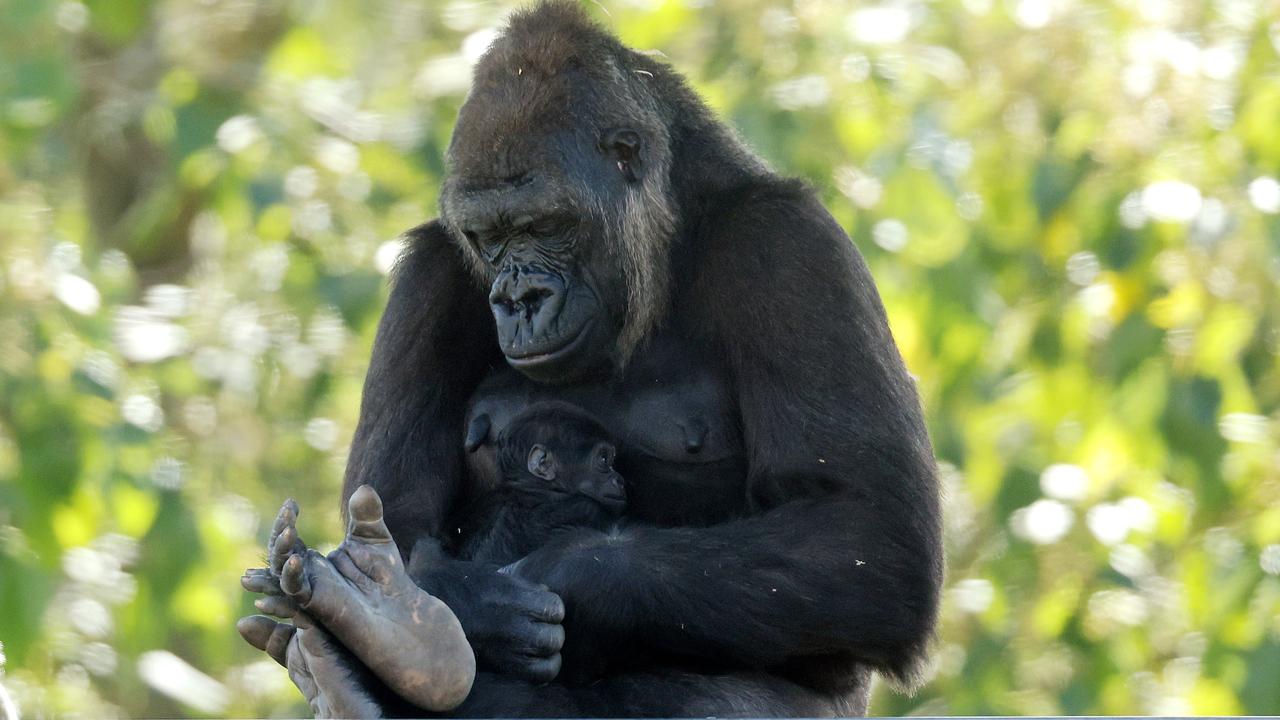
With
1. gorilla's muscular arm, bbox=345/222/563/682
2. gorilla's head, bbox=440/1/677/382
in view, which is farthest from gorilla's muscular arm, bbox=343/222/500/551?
gorilla's head, bbox=440/1/677/382

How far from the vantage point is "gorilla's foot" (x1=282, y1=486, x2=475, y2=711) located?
296 cm

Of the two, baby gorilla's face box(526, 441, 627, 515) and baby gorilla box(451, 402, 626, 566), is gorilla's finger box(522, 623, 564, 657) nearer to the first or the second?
baby gorilla box(451, 402, 626, 566)

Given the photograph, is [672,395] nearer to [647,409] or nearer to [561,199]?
[647,409]

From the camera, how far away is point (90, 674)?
25.7ft

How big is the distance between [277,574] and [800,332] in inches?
49.8

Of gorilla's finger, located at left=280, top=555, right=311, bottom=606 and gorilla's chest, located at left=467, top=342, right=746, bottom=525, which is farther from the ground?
gorilla's chest, located at left=467, top=342, right=746, bottom=525

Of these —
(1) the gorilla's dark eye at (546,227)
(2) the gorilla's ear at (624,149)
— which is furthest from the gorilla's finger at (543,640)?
(2) the gorilla's ear at (624,149)

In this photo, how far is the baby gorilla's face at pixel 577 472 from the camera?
12.1 ft

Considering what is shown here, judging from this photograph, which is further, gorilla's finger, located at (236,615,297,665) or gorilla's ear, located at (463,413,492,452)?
gorilla's ear, located at (463,413,492,452)

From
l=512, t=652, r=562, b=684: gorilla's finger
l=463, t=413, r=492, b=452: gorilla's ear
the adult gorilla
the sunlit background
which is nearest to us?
l=512, t=652, r=562, b=684: gorilla's finger

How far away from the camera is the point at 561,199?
3.78 metres

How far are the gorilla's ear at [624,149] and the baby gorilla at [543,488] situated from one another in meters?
0.56

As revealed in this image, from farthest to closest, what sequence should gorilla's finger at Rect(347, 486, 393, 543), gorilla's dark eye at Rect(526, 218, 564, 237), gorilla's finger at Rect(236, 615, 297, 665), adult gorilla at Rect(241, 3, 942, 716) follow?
gorilla's dark eye at Rect(526, 218, 564, 237) < adult gorilla at Rect(241, 3, 942, 716) < gorilla's finger at Rect(236, 615, 297, 665) < gorilla's finger at Rect(347, 486, 393, 543)

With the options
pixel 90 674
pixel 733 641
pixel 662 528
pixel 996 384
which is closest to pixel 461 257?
pixel 662 528
